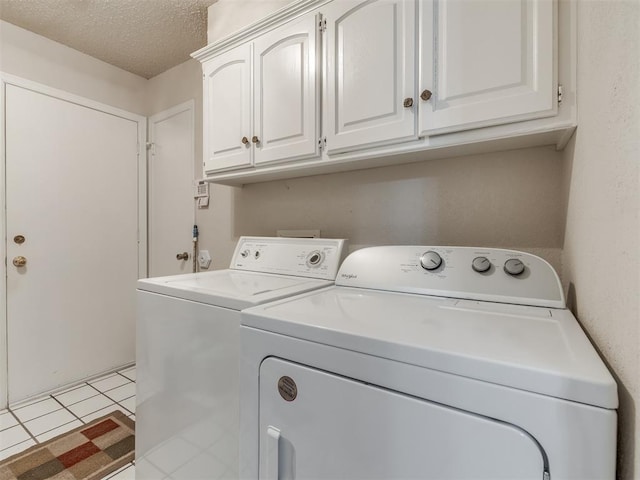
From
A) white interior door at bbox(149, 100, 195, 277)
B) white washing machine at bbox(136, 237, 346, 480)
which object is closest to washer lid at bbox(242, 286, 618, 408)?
white washing machine at bbox(136, 237, 346, 480)

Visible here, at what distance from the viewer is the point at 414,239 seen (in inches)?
55.7

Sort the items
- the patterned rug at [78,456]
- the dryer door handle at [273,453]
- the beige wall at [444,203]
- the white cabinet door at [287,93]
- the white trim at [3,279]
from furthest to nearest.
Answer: the white trim at [3,279]
the patterned rug at [78,456]
the white cabinet door at [287,93]
the beige wall at [444,203]
the dryer door handle at [273,453]

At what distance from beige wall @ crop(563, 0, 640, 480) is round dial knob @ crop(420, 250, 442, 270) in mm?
384

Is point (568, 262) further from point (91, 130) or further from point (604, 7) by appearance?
point (91, 130)

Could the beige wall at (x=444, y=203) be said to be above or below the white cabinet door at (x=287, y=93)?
below

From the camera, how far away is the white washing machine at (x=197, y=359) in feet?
3.16

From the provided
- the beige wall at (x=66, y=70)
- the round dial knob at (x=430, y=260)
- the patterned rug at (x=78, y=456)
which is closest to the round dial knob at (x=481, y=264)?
the round dial knob at (x=430, y=260)

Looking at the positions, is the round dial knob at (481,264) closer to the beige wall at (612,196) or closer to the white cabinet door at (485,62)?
the beige wall at (612,196)

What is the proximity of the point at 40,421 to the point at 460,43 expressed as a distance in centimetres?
299

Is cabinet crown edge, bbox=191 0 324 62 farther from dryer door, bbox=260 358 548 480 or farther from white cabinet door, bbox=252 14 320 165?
dryer door, bbox=260 358 548 480

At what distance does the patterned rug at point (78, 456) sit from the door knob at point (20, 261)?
116cm

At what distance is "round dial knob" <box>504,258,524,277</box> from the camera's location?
968 mm

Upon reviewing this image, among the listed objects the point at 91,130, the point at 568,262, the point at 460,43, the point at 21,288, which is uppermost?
the point at 91,130

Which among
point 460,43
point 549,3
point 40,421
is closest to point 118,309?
point 40,421
